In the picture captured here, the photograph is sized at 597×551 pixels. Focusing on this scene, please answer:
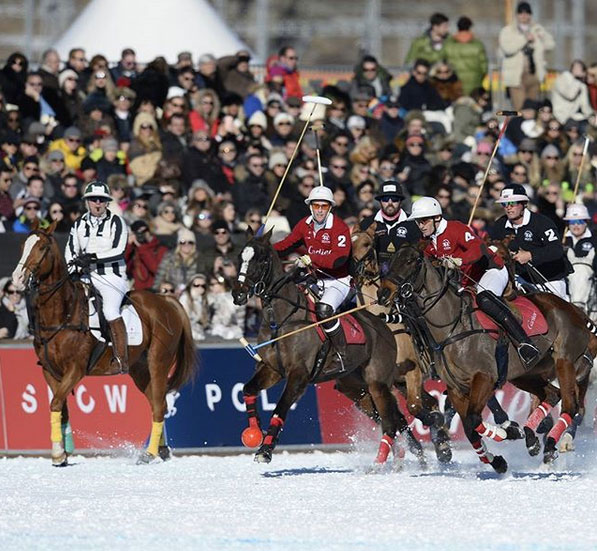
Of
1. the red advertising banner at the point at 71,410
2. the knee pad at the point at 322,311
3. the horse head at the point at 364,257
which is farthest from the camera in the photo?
the red advertising banner at the point at 71,410

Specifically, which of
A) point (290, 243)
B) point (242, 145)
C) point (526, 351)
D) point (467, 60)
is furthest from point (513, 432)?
point (467, 60)

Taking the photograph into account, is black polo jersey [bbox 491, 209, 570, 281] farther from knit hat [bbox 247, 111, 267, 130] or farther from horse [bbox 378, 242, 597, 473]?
knit hat [bbox 247, 111, 267, 130]

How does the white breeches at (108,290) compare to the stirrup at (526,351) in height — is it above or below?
above

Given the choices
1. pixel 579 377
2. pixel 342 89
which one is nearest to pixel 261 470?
pixel 579 377

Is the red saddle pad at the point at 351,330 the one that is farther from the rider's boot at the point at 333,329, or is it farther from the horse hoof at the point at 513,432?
the horse hoof at the point at 513,432

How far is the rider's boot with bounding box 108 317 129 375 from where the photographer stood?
17.0 meters

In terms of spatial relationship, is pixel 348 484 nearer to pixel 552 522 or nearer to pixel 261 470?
pixel 261 470

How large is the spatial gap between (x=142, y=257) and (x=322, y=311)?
4756mm

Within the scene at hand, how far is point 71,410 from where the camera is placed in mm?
18469

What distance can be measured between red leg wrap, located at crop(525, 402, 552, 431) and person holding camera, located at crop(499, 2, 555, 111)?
1059 centimetres

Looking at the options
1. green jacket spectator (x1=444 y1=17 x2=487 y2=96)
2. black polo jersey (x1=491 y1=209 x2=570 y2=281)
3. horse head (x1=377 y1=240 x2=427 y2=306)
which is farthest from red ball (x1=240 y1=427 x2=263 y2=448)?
green jacket spectator (x1=444 y1=17 x2=487 y2=96)

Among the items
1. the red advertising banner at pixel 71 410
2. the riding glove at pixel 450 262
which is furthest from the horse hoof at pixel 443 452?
the red advertising banner at pixel 71 410

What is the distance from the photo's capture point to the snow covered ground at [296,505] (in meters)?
11.2

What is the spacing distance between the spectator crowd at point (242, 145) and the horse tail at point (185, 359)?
4.41 ft
